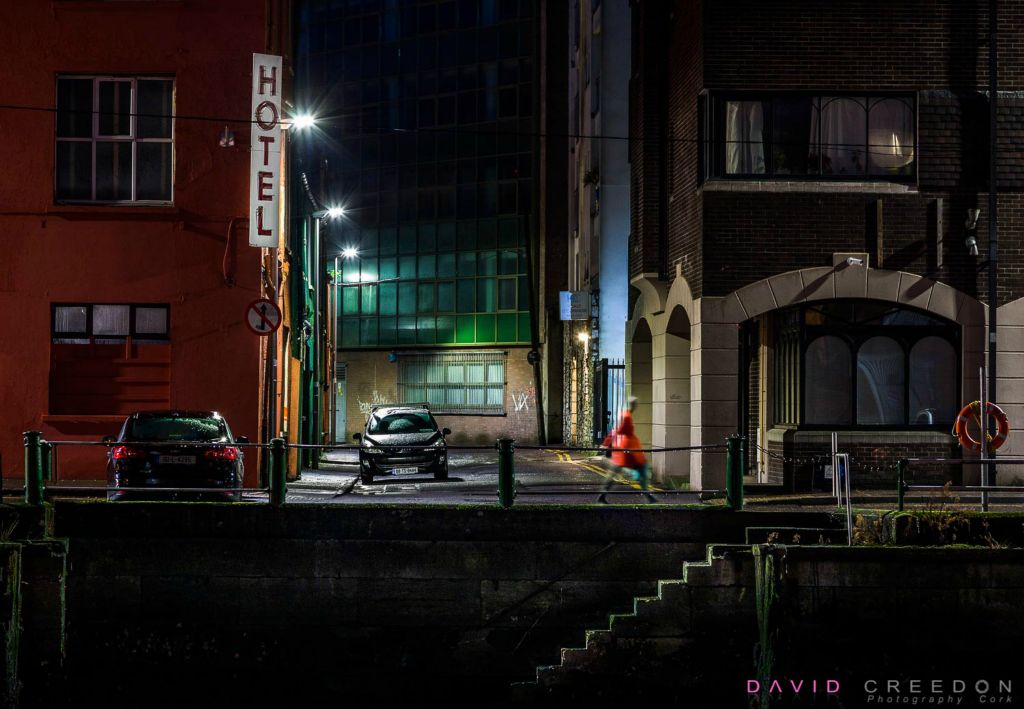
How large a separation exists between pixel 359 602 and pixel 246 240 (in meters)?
10.2

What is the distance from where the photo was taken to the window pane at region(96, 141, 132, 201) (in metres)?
22.3

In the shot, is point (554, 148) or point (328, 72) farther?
point (328, 72)

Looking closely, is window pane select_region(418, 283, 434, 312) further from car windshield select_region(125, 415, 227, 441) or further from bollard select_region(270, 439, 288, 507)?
bollard select_region(270, 439, 288, 507)

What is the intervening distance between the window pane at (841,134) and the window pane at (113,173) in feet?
40.0

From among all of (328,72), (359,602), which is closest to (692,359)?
(359,602)

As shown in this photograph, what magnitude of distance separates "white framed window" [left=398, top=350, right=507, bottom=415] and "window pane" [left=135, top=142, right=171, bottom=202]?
2852 centimetres

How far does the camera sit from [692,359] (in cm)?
2158

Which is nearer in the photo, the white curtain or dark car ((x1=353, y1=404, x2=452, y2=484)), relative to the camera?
the white curtain

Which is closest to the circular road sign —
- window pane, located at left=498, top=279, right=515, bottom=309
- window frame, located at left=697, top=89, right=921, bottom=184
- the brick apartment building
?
the brick apartment building

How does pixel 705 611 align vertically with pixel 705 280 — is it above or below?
below

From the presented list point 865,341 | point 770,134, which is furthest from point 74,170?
point 865,341

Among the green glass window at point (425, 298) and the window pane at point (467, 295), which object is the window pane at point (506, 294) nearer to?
the window pane at point (467, 295)

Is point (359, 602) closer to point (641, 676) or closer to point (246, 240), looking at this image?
point (641, 676)

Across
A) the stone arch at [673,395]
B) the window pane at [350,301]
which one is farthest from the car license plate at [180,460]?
the window pane at [350,301]
